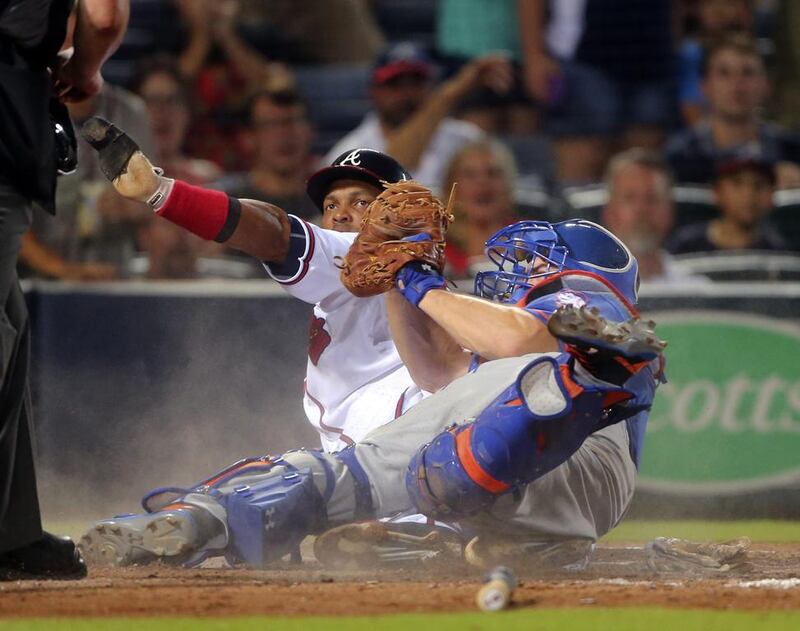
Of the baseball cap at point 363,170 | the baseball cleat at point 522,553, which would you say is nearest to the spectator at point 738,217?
the baseball cap at point 363,170

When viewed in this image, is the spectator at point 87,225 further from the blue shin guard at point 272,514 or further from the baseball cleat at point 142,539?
the blue shin guard at point 272,514

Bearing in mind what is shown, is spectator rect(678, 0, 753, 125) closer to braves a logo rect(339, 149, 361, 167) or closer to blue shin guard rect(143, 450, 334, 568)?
braves a logo rect(339, 149, 361, 167)

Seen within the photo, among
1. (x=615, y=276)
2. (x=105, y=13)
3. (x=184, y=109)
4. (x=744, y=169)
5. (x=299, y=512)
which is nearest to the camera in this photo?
(x=105, y=13)

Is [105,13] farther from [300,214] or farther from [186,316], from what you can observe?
[300,214]

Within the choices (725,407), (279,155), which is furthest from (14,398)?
(279,155)

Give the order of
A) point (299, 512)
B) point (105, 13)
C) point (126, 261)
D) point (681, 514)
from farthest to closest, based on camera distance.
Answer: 1. point (126, 261)
2. point (681, 514)
3. point (299, 512)
4. point (105, 13)

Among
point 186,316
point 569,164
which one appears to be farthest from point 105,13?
point 569,164
